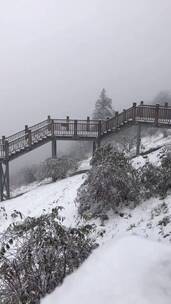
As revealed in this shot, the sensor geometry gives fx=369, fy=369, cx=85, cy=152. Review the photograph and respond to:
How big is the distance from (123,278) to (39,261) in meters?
1.90

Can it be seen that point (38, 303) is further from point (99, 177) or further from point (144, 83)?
point (144, 83)

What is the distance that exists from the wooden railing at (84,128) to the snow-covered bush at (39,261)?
1617 cm

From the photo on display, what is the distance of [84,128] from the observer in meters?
23.5

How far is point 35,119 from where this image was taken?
99.6 meters

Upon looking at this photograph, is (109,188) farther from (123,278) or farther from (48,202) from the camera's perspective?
(123,278)

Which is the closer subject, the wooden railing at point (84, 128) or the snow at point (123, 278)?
the snow at point (123, 278)

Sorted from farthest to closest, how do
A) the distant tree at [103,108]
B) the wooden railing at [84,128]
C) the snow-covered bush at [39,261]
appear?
the distant tree at [103,108]
the wooden railing at [84,128]
the snow-covered bush at [39,261]

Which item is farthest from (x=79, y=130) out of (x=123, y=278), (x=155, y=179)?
(x=123, y=278)

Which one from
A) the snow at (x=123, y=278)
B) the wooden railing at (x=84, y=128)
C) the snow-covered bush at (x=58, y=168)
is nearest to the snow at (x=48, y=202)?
the snow-covered bush at (x=58, y=168)

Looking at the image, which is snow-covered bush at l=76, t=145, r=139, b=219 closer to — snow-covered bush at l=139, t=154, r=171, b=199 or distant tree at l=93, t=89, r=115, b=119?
snow-covered bush at l=139, t=154, r=171, b=199

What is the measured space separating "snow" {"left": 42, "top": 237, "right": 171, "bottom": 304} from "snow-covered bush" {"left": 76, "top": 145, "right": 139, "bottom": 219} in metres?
5.74

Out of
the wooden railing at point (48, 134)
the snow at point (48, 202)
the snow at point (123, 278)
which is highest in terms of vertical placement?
the snow at point (123, 278)

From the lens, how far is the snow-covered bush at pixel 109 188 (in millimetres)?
11516

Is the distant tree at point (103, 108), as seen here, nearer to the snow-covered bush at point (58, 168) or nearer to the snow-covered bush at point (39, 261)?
the snow-covered bush at point (58, 168)
